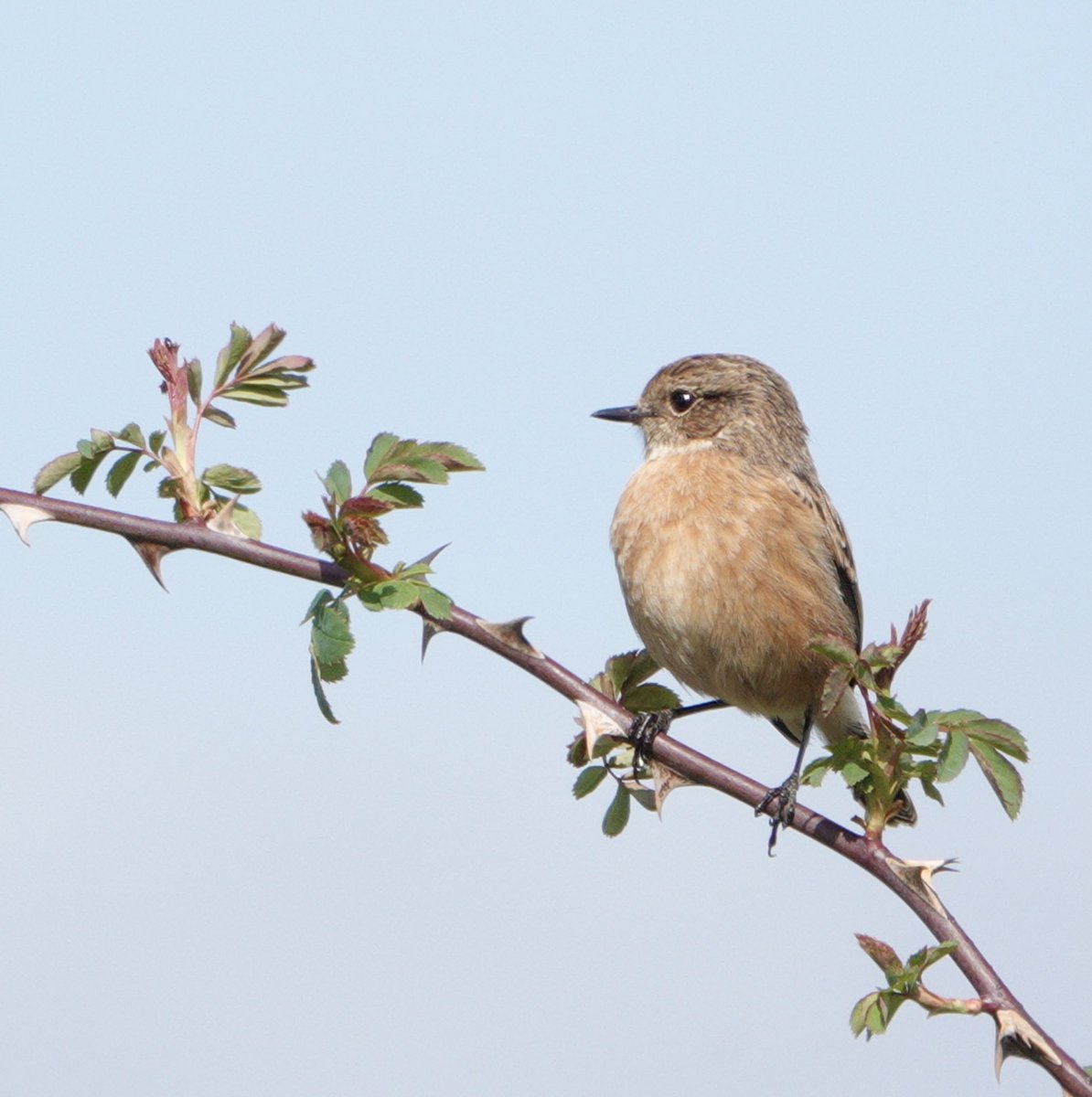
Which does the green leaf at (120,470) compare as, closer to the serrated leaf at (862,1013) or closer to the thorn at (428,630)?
the thorn at (428,630)

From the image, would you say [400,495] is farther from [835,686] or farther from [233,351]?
[835,686]

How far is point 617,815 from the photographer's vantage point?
3.87 meters

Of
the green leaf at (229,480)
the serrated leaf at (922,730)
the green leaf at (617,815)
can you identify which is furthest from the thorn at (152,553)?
the serrated leaf at (922,730)

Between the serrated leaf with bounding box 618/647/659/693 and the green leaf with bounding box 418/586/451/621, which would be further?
the serrated leaf with bounding box 618/647/659/693

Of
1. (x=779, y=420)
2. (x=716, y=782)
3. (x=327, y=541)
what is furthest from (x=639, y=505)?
(x=327, y=541)

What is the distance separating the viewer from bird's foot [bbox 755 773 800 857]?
4172 mm

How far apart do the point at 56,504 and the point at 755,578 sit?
11.0 feet

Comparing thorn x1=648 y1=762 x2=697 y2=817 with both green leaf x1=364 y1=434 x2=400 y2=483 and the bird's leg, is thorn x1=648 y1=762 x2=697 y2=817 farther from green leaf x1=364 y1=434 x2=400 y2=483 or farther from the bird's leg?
green leaf x1=364 y1=434 x2=400 y2=483

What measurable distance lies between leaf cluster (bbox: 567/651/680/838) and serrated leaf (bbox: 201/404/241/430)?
118 cm

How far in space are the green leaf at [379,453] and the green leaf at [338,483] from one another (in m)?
0.05

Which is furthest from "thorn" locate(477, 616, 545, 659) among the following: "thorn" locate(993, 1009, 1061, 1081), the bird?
the bird

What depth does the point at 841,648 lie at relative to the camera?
129 inches

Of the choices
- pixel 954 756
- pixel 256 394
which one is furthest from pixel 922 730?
pixel 256 394

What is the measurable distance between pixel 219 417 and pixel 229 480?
0.23 m
